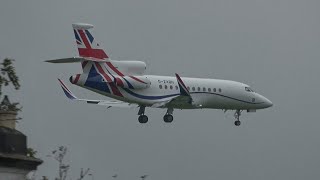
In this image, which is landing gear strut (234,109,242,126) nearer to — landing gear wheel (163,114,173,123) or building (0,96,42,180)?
landing gear wheel (163,114,173,123)

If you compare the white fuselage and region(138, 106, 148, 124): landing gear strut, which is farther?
region(138, 106, 148, 124): landing gear strut

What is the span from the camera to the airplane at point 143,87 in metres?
71.2

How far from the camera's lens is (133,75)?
73000 mm

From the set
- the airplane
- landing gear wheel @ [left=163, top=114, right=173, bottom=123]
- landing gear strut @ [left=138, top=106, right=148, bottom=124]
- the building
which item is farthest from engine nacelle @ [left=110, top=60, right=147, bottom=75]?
the building

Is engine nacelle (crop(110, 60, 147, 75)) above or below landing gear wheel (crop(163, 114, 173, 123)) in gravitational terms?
above

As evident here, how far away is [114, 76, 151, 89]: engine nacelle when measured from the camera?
7162 centimetres

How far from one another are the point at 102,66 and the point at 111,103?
994cm

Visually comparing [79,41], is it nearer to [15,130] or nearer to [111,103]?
[111,103]

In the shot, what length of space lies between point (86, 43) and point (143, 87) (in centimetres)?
482

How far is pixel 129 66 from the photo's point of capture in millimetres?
72875

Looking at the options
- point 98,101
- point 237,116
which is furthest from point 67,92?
point 237,116

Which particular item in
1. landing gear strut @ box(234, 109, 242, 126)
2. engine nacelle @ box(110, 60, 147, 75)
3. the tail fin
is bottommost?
landing gear strut @ box(234, 109, 242, 126)

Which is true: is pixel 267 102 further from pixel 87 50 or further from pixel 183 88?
pixel 87 50

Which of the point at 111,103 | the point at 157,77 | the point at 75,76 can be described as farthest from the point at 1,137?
the point at 111,103
